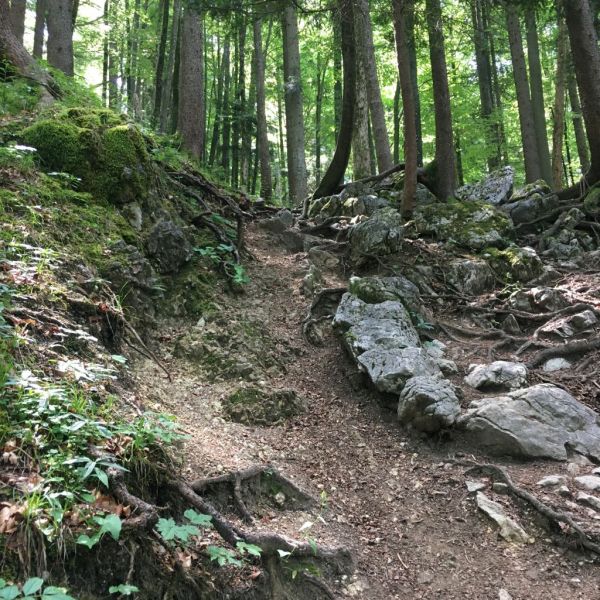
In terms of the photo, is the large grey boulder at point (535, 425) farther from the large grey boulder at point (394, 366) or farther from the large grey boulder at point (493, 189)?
the large grey boulder at point (493, 189)

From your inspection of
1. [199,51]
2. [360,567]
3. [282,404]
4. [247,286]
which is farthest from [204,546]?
[199,51]

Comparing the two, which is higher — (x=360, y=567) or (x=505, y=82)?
(x=505, y=82)

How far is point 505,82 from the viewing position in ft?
65.5

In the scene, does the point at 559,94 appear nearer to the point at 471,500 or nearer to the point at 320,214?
the point at 320,214

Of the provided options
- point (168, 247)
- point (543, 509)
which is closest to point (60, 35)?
point (168, 247)

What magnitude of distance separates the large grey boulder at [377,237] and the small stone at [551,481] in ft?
14.8

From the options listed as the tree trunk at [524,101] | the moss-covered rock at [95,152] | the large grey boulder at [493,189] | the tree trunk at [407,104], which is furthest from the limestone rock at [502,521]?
the tree trunk at [524,101]

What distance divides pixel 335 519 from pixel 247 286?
3.73 metres

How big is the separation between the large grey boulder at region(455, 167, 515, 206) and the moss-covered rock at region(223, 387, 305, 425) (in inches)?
279

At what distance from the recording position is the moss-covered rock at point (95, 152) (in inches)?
219

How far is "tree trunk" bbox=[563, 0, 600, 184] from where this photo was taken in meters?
8.96

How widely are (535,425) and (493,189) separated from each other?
7.22 meters

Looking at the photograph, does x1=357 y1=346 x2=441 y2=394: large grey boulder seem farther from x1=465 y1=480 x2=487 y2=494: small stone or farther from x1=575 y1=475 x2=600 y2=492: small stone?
x1=575 y1=475 x2=600 y2=492: small stone

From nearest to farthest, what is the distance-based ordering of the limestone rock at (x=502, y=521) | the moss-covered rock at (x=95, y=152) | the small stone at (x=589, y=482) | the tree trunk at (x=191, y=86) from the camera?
1. the limestone rock at (x=502, y=521)
2. the small stone at (x=589, y=482)
3. the moss-covered rock at (x=95, y=152)
4. the tree trunk at (x=191, y=86)
